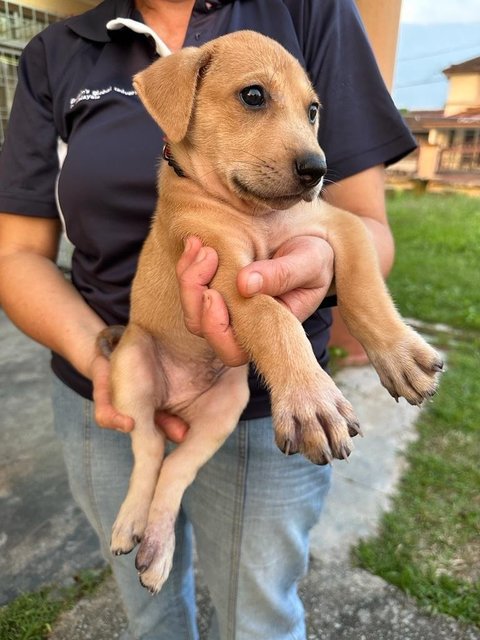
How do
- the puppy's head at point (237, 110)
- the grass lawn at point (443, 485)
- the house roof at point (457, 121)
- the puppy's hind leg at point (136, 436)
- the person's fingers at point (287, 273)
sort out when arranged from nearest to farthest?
1. the person's fingers at point (287, 273)
2. the puppy's head at point (237, 110)
3. the puppy's hind leg at point (136, 436)
4. the grass lawn at point (443, 485)
5. the house roof at point (457, 121)

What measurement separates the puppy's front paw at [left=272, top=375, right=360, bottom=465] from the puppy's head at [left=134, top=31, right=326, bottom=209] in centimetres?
53

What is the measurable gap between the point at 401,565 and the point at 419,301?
416 cm

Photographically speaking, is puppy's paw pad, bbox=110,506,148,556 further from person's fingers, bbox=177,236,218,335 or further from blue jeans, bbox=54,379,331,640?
person's fingers, bbox=177,236,218,335

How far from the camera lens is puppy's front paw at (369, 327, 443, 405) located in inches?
59.4

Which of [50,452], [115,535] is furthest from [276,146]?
[50,452]

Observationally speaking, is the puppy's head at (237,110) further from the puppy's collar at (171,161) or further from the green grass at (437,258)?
the green grass at (437,258)

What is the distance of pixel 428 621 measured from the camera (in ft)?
9.20

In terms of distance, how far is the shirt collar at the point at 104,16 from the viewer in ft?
6.18

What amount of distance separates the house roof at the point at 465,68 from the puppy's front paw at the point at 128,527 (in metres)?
6.30

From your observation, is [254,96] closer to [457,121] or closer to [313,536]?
[313,536]

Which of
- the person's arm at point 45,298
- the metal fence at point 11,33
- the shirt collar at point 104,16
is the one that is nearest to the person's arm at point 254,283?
the person's arm at point 45,298

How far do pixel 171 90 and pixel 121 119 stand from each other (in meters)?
0.24

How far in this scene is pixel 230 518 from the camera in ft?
6.17

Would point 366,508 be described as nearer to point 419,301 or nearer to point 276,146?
point 276,146
